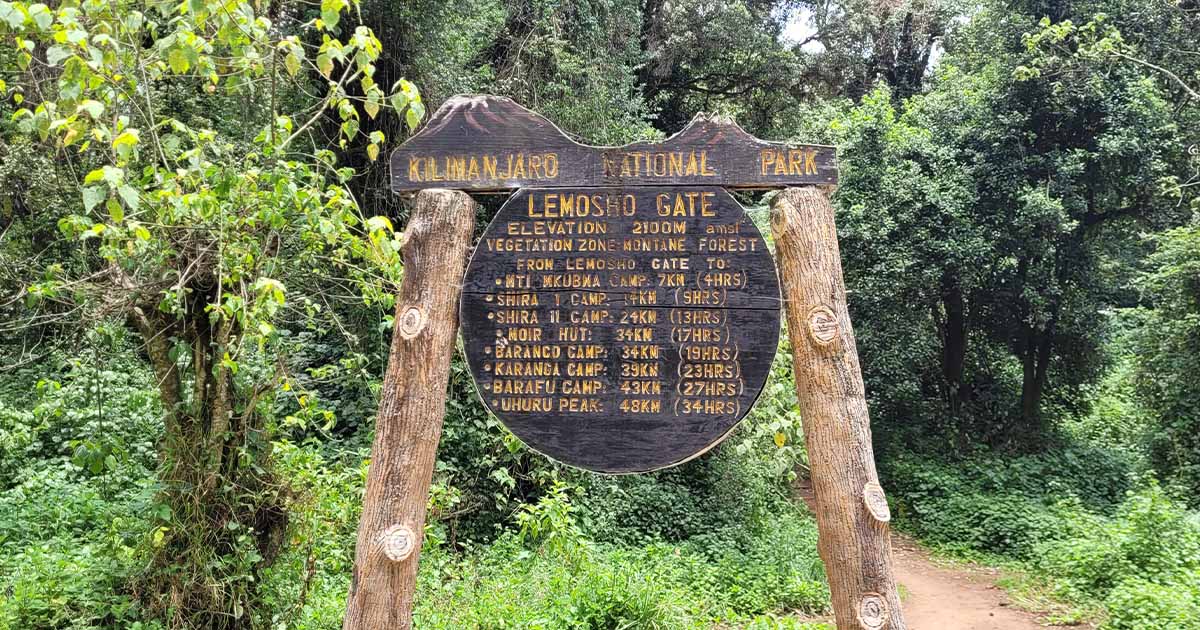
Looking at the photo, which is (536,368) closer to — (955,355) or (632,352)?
(632,352)

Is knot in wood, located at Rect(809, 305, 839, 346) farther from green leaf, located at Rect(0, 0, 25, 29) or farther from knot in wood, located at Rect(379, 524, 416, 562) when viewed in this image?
green leaf, located at Rect(0, 0, 25, 29)

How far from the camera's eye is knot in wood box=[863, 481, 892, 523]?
3.21 metres

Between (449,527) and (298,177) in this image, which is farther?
(449,527)

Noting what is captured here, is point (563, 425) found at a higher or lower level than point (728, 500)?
higher

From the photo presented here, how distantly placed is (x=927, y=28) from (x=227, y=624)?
20.2 metres

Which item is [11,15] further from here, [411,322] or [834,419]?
[834,419]

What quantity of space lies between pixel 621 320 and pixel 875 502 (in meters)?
1.21

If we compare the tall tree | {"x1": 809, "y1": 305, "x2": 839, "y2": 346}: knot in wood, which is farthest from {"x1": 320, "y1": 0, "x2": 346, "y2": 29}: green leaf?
{"x1": 809, "y1": 305, "x2": 839, "y2": 346}: knot in wood

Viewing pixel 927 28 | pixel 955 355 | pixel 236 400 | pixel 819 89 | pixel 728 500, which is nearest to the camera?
pixel 236 400

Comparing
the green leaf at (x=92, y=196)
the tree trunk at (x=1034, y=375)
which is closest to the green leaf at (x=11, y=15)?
the green leaf at (x=92, y=196)

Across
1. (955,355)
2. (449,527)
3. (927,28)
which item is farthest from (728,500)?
(927,28)

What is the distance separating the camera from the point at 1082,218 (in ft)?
43.0

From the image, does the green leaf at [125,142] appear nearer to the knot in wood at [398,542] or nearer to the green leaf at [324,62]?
the green leaf at [324,62]

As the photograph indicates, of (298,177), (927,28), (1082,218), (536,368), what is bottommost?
(536,368)
